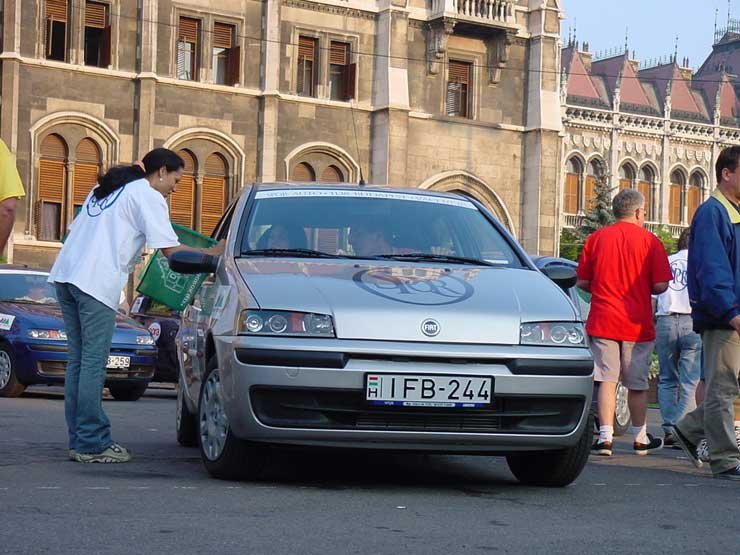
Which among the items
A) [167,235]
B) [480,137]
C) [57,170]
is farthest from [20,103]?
[167,235]

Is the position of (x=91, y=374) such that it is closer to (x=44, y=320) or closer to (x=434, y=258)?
(x=434, y=258)

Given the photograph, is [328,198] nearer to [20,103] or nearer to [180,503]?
[180,503]

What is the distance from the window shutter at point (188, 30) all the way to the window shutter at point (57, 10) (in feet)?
9.74

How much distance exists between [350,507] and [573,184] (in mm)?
75262

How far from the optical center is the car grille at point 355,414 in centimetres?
689

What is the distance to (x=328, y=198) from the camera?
8461mm

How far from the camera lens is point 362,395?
685 cm

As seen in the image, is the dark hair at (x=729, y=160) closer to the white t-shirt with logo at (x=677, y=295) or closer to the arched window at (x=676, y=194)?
the white t-shirt with logo at (x=677, y=295)

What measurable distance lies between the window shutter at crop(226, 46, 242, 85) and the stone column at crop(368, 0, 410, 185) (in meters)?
4.08

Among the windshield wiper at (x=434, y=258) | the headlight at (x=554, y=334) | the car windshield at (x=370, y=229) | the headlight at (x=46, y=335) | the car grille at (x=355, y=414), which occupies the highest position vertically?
the car windshield at (x=370, y=229)

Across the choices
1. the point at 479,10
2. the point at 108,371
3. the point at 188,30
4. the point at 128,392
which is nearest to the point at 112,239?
the point at 108,371

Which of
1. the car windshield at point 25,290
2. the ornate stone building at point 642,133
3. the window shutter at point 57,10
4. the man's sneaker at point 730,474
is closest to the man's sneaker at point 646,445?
the man's sneaker at point 730,474

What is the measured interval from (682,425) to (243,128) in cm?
3052

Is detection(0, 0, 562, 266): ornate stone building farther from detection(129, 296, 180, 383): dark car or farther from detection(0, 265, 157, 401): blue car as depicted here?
detection(0, 265, 157, 401): blue car
